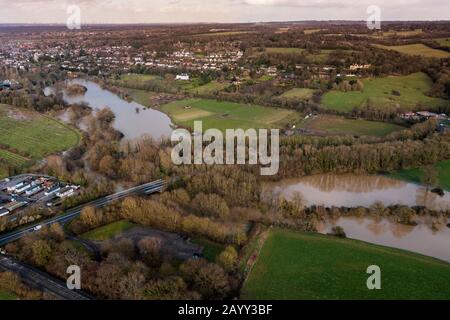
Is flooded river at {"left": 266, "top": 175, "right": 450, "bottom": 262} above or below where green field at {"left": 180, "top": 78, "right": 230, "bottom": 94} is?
below

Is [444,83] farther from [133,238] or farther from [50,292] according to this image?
[50,292]

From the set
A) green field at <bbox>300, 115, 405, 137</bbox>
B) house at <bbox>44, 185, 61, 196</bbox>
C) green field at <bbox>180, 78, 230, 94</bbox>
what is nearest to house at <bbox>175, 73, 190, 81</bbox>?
green field at <bbox>180, 78, 230, 94</bbox>

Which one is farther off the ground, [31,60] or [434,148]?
[31,60]

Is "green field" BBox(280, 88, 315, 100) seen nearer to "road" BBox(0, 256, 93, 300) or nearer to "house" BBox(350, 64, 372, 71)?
"house" BBox(350, 64, 372, 71)

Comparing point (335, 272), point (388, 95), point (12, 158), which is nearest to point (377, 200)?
point (335, 272)

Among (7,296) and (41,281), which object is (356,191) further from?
(7,296)
